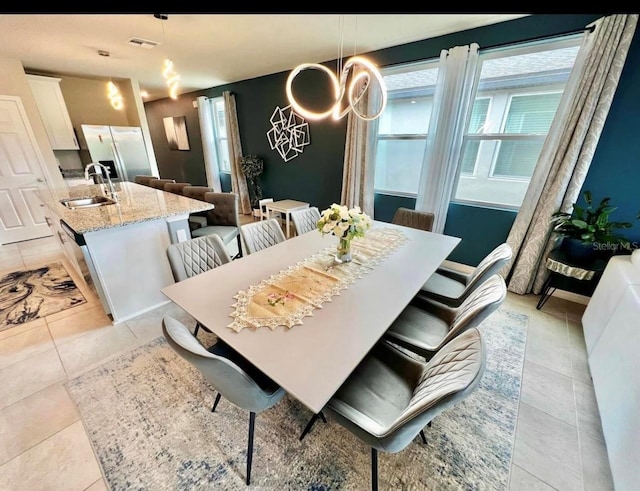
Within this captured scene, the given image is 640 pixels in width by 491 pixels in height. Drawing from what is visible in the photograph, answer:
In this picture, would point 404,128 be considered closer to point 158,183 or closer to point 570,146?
point 570,146

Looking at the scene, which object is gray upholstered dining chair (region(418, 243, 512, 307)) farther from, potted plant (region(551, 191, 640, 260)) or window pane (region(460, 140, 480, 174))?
window pane (region(460, 140, 480, 174))

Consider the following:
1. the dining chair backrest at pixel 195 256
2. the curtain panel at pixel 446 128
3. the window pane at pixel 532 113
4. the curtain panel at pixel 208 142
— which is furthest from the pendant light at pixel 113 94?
the window pane at pixel 532 113

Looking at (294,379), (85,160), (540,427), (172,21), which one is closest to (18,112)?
(85,160)

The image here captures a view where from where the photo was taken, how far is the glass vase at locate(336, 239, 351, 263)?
Answer: 1.76m

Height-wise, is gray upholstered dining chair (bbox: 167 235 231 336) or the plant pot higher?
gray upholstered dining chair (bbox: 167 235 231 336)

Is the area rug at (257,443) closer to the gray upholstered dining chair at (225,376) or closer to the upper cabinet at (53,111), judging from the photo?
the gray upholstered dining chair at (225,376)

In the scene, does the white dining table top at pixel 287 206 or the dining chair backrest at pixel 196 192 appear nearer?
the dining chair backrest at pixel 196 192

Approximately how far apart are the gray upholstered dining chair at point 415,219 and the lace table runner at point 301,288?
2.37 feet

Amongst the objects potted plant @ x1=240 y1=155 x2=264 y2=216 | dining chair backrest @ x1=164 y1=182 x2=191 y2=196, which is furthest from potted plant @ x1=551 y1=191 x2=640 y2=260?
dining chair backrest @ x1=164 y1=182 x2=191 y2=196

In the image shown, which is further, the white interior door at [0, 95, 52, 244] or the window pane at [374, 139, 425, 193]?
the white interior door at [0, 95, 52, 244]

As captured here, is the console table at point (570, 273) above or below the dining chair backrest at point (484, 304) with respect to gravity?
below

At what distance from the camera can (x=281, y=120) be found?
4.50 m

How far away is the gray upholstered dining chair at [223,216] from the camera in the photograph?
10.3ft

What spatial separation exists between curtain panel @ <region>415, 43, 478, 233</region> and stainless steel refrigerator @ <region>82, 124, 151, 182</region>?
16.9 ft
